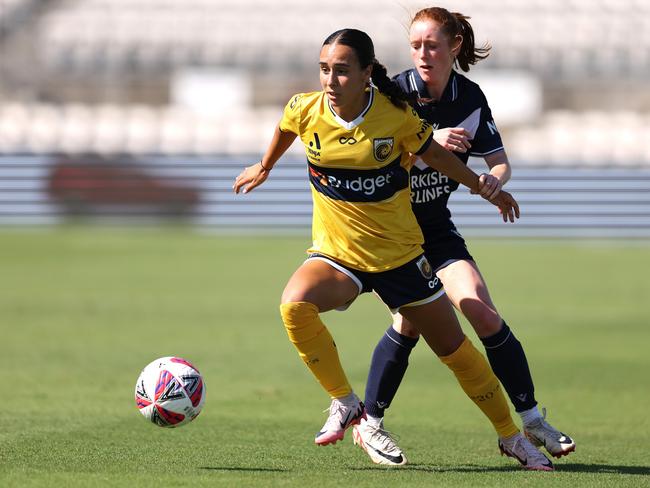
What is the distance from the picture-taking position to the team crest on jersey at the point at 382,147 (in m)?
5.73

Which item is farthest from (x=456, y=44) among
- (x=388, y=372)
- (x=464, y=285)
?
(x=388, y=372)

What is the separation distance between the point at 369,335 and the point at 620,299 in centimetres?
417

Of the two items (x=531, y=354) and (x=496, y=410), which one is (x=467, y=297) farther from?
(x=531, y=354)

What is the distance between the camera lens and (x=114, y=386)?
875cm

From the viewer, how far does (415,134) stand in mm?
5730

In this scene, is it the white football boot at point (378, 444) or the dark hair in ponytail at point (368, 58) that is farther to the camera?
the white football boot at point (378, 444)

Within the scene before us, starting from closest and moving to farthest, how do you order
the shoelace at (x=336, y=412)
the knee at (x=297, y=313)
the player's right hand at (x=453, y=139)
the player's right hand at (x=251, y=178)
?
1. the knee at (x=297, y=313)
2. the shoelace at (x=336, y=412)
3. the player's right hand at (x=453, y=139)
4. the player's right hand at (x=251, y=178)

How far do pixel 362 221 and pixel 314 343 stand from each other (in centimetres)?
65

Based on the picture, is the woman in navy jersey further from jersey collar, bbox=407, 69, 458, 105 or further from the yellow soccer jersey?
the yellow soccer jersey

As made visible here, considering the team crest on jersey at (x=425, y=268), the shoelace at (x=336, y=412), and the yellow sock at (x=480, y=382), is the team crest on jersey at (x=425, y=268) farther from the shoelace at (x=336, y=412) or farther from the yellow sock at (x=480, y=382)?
the shoelace at (x=336, y=412)

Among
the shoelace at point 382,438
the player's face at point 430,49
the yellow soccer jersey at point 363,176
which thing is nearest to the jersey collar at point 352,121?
the yellow soccer jersey at point 363,176

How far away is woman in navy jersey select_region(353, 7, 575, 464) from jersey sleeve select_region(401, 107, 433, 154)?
0.92 ft

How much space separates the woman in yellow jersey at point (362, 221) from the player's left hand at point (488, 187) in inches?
1.8

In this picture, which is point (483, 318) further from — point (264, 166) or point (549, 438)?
point (264, 166)
